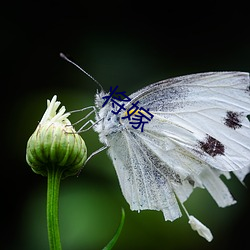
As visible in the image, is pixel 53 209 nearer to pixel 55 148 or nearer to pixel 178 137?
pixel 55 148

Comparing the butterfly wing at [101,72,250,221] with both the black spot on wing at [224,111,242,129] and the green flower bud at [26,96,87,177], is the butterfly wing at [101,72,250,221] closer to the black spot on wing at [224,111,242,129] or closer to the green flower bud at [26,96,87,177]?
the black spot on wing at [224,111,242,129]

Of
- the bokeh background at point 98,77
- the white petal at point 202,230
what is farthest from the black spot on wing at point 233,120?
the bokeh background at point 98,77

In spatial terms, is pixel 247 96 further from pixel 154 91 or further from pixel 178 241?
pixel 178 241

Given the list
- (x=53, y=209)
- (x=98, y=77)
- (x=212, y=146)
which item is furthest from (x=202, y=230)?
(x=98, y=77)

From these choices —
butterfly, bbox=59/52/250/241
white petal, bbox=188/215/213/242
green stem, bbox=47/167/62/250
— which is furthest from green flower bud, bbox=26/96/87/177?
white petal, bbox=188/215/213/242

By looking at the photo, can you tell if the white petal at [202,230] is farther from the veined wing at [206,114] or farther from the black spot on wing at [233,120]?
the black spot on wing at [233,120]
